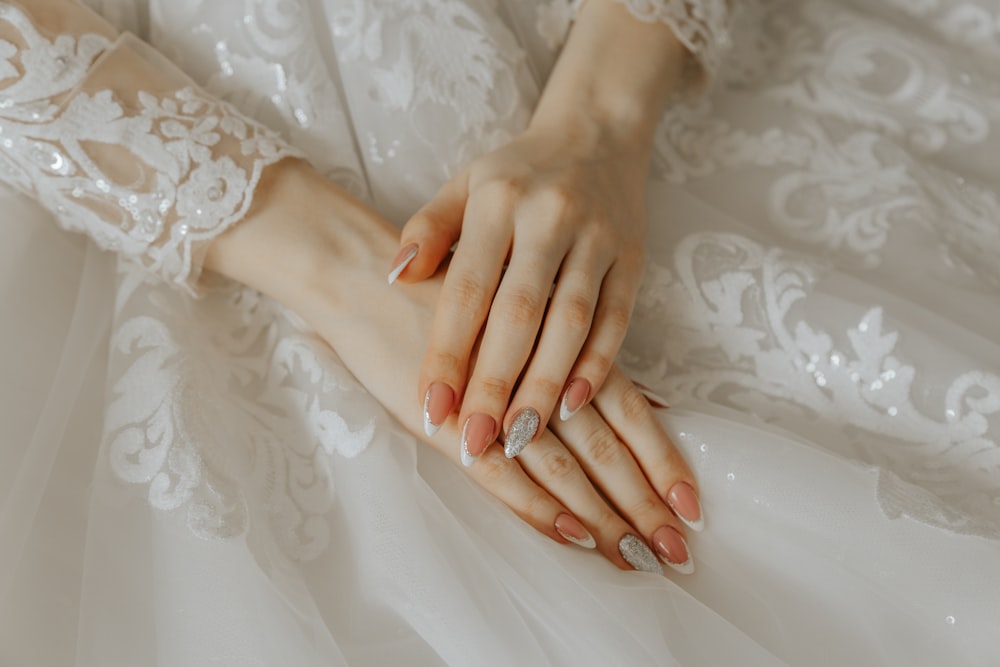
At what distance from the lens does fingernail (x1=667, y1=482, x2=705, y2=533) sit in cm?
78

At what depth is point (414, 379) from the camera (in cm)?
82

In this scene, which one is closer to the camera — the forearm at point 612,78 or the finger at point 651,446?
the finger at point 651,446

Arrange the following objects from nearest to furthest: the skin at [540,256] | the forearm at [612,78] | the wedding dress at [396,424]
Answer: the wedding dress at [396,424] → the skin at [540,256] → the forearm at [612,78]

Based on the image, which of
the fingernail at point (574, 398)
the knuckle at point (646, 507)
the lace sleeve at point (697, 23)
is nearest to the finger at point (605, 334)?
the fingernail at point (574, 398)

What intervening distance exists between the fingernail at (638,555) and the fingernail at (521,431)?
0.13 meters

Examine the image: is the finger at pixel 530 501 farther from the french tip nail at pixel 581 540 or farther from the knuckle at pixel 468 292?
the knuckle at pixel 468 292

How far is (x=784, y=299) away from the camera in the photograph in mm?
916

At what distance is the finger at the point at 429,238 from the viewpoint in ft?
2.79

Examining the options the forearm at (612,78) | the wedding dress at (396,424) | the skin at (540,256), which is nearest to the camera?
the wedding dress at (396,424)

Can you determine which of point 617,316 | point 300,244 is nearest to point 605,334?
point 617,316

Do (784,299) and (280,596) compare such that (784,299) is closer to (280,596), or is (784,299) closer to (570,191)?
(570,191)

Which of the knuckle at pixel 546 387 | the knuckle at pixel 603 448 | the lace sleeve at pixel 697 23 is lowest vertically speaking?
the knuckle at pixel 603 448

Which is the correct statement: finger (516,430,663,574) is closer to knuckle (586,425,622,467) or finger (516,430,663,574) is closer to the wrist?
knuckle (586,425,622,467)

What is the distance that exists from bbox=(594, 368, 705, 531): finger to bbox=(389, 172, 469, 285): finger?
213mm
